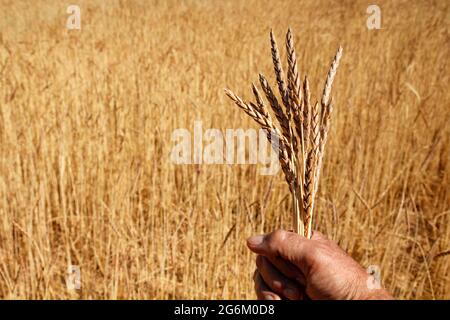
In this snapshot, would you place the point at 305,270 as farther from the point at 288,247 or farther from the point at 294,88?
the point at 294,88

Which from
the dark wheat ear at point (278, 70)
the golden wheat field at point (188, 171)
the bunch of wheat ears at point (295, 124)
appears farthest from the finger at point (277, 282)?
the golden wheat field at point (188, 171)

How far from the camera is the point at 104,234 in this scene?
1739 millimetres

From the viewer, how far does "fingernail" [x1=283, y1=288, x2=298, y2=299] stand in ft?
2.23

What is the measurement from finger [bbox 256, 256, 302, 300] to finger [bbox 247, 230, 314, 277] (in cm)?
3

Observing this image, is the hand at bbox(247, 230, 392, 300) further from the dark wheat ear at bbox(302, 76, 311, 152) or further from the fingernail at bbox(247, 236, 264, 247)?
the dark wheat ear at bbox(302, 76, 311, 152)

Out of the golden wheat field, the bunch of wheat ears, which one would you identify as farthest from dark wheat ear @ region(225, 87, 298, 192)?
the golden wheat field

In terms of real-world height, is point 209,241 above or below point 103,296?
above

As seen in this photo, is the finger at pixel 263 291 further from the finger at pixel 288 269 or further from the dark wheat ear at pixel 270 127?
the dark wheat ear at pixel 270 127

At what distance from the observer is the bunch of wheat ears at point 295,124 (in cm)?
51
